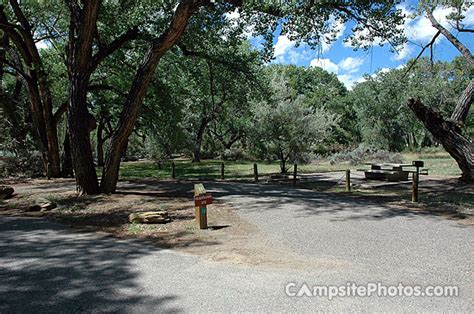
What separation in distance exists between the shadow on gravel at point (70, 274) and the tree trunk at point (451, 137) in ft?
36.4

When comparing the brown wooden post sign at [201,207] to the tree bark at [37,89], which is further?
the tree bark at [37,89]

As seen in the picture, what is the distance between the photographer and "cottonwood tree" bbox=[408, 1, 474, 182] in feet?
39.7

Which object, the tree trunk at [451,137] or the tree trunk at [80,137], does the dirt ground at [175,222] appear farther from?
the tree trunk at [451,137]

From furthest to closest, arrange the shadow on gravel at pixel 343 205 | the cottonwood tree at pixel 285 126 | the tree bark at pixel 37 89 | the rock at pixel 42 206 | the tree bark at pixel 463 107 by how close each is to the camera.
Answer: the cottonwood tree at pixel 285 126 → the tree bark at pixel 37 89 → the tree bark at pixel 463 107 → the rock at pixel 42 206 → the shadow on gravel at pixel 343 205

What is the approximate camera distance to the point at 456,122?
1256 centimetres

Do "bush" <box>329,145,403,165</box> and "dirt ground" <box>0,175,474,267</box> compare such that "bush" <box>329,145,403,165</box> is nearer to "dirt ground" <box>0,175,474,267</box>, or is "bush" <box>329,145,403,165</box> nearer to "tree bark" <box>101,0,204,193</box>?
"dirt ground" <box>0,175,474,267</box>

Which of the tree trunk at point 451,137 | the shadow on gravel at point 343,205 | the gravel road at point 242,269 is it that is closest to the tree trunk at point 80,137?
the gravel road at point 242,269

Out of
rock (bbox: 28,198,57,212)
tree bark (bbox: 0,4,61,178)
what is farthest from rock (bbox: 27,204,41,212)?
tree bark (bbox: 0,4,61,178)

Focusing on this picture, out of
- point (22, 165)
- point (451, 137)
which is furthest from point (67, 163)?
point (451, 137)

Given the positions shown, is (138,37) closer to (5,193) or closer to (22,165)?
(5,193)

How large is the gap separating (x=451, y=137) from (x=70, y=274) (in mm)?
12470

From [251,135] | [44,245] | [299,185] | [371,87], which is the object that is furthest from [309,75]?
[44,245]

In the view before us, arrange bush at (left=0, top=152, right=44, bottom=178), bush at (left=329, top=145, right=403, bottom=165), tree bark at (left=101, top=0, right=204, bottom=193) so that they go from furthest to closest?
bush at (left=329, top=145, right=403, bottom=165) → bush at (left=0, top=152, right=44, bottom=178) → tree bark at (left=101, top=0, right=204, bottom=193)

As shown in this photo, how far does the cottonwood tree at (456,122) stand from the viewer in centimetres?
1210
